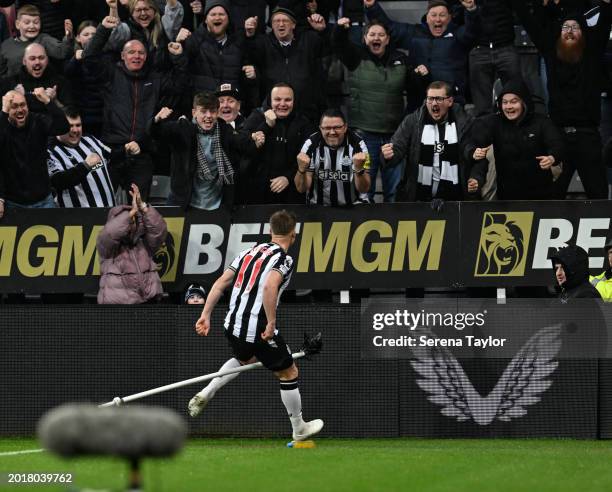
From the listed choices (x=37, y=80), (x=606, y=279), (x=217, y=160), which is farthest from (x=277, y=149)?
(x=606, y=279)

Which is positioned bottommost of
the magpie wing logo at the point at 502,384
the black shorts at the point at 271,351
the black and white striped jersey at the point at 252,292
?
the magpie wing logo at the point at 502,384

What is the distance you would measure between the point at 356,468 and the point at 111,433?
508 cm

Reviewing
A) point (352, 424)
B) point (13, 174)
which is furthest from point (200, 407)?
point (13, 174)

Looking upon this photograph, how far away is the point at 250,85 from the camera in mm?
16328

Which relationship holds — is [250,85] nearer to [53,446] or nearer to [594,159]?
[594,159]

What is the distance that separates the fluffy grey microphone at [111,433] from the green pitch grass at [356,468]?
332 cm

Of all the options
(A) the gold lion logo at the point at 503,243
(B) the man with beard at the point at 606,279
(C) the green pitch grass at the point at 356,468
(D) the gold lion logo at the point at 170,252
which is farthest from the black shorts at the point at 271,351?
(B) the man with beard at the point at 606,279

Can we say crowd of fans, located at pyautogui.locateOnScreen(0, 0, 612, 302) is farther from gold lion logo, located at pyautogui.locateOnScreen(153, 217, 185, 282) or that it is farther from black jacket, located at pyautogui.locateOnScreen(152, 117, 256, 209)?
gold lion logo, located at pyautogui.locateOnScreen(153, 217, 185, 282)

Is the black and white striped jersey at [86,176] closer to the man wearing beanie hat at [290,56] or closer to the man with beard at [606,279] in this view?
the man wearing beanie hat at [290,56]

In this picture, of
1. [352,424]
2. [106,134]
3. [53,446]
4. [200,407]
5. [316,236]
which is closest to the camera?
[53,446]

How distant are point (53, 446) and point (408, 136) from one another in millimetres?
9625

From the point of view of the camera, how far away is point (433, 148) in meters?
15.1

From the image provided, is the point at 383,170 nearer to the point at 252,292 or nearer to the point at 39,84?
the point at 252,292

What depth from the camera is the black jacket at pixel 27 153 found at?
14891mm
